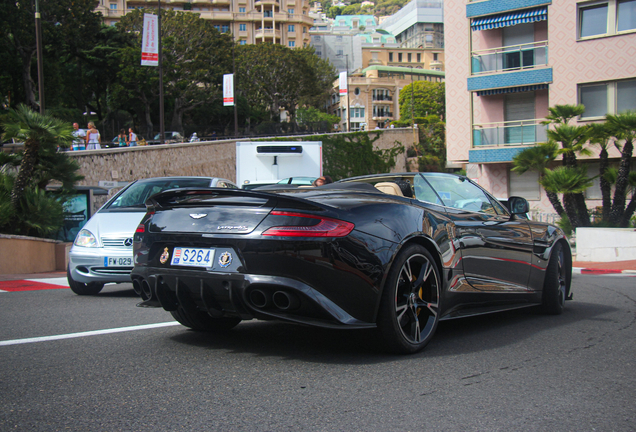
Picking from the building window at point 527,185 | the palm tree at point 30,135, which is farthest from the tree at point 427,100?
the palm tree at point 30,135

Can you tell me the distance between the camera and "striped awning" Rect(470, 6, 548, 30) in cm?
2791

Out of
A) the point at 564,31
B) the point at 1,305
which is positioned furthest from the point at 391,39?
the point at 1,305

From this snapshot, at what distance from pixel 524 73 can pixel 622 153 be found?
38.9 ft

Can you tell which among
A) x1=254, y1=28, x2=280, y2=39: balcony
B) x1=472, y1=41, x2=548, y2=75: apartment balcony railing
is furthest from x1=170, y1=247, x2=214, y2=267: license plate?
x1=254, y1=28, x2=280, y2=39: balcony

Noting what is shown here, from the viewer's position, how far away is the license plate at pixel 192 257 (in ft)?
12.8

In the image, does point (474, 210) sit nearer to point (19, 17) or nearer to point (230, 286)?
point (230, 286)

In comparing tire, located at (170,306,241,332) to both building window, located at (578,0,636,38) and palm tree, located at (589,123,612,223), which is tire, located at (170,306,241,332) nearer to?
palm tree, located at (589,123,612,223)

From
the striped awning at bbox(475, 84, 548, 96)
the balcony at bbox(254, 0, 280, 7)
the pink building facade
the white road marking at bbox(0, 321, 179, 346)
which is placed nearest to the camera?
the white road marking at bbox(0, 321, 179, 346)

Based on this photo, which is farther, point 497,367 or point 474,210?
point 474,210

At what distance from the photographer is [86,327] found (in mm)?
5211

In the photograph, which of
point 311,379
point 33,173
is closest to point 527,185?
point 33,173

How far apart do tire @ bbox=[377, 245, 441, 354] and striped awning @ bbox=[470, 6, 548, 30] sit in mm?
26865

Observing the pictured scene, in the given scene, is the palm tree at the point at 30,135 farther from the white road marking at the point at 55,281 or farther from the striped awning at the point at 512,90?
the striped awning at the point at 512,90

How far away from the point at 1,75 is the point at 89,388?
49.2 meters
